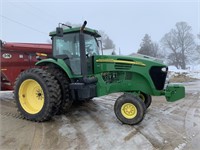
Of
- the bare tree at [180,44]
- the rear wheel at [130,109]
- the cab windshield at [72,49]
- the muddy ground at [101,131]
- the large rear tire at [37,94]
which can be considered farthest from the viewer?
the bare tree at [180,44]

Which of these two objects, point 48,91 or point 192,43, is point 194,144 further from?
point 192,43

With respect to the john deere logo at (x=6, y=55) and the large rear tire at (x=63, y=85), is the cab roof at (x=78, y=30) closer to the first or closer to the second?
the large rear tire at (x=63, y=85)

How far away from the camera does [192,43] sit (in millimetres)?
57469

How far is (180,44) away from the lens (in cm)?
5903

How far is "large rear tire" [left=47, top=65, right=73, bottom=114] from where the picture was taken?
6582mm

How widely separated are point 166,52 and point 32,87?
55.7 m

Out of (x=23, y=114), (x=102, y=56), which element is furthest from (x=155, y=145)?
(x=23, y=114)

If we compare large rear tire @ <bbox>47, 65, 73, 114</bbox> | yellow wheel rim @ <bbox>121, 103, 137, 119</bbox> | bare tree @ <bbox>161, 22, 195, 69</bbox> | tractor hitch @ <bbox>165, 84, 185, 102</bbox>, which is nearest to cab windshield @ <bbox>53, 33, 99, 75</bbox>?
large rear tire @ <bbox>47, 65, 73, 114</bbox>

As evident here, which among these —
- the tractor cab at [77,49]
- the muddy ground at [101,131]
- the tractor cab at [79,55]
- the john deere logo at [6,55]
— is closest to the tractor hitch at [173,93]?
the muddy ground at [101,131]

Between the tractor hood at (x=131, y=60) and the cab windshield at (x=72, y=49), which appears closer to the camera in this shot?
the tractor hood at (x=131, y=60)

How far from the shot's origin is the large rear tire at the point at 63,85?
658 cm

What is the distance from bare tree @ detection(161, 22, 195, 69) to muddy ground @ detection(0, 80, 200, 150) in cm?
5232

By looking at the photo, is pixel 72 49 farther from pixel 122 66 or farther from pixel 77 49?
pixel 122 66

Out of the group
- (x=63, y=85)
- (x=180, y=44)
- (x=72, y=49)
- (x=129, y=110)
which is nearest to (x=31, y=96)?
(x=63, y=85)
